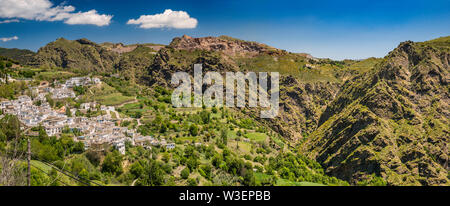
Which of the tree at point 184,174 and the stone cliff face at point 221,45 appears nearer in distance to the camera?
the tree at point 184,174

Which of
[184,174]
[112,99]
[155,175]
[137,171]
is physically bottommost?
[184,174]

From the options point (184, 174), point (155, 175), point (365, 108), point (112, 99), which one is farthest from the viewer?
point (112, 99)

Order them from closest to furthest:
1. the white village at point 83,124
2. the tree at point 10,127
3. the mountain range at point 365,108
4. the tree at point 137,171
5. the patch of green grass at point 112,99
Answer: the tree at point 137,171 → the tree at point 10,127 → the white village at point 83,124 → the mountain range at point 365,108 → the patch of green grass at point 112,99

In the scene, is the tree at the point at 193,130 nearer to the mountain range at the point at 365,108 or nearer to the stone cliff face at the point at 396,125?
the stone cliff face at the point at 396,125

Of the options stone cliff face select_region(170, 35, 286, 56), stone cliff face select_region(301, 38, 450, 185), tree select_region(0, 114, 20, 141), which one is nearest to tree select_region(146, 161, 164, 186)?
tree select_region(0, 114, 20, 141)

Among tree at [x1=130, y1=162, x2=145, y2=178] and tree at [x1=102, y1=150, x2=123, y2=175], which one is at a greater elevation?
tree at [x1=102, y1=150, x2=123, y2=175]

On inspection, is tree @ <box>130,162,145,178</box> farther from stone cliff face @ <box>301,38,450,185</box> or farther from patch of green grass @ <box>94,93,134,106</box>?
stone cliff face @ <box>301,38,450,185</box>

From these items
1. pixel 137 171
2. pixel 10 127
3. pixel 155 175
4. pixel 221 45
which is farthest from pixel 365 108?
pixel 221 45

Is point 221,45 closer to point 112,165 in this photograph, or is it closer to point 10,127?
point 10,127

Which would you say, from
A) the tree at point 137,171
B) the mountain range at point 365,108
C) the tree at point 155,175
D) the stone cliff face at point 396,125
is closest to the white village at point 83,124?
the tree at point 137,171

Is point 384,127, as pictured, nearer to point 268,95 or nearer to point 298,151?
point 298,151

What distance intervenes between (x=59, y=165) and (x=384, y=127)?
5141 cm

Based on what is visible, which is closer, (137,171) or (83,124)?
(137,171)

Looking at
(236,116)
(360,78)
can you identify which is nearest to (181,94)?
(236,116)
